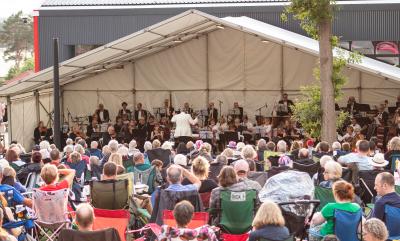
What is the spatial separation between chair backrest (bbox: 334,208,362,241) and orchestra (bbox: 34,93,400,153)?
1158 cm

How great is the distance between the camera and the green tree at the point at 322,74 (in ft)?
53.8

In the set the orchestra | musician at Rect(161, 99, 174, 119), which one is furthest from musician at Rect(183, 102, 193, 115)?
musician at Rect(161, 99, 174, 119)

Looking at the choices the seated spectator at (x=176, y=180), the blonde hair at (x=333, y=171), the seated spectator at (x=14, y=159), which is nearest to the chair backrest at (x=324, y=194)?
the blonde hair at (x=333, y=171)

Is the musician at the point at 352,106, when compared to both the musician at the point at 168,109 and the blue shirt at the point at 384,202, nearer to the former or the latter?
the musician at the point at 168,109

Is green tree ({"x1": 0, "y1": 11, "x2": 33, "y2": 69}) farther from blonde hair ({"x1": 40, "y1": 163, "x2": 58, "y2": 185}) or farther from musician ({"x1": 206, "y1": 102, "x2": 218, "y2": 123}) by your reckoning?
blonde hair ({"x1": 40, "y1": 163, "x2": 58, "y2": 185})

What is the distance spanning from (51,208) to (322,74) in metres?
9.74

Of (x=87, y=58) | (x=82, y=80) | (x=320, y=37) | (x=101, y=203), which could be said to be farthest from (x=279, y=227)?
(x=82, y=80)

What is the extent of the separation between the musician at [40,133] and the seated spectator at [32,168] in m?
11.1

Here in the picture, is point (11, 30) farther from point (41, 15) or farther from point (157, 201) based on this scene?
point (157, 201)

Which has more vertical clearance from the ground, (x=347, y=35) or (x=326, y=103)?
(x=347, y=35)

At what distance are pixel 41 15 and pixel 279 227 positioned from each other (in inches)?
817

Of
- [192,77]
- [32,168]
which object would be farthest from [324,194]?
[192,77]

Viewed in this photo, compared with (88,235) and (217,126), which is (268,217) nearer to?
(88,235)

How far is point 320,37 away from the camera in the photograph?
16734 millimetres
